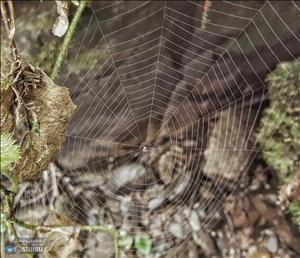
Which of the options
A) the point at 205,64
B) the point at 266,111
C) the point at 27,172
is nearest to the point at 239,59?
the point at 205,64

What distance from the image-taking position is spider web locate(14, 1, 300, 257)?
81.1 inches

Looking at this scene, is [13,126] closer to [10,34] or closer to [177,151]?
[10,34]

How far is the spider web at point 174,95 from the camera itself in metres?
2.06

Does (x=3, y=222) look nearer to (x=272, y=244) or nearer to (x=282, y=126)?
(x=272, y=244)

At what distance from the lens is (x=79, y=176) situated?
2.03m

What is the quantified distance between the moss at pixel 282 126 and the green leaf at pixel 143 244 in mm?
697

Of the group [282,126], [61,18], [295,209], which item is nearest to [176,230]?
[295,209]

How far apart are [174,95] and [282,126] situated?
54 centimetres

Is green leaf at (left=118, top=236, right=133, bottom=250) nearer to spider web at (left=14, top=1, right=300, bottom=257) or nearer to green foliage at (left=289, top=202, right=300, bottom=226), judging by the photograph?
spider web at (left=14, top=1, right=300, bottom=257)

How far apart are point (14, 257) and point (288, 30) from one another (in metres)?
1.44

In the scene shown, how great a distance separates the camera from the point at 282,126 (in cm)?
227

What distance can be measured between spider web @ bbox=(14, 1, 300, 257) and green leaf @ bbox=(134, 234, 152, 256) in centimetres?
3

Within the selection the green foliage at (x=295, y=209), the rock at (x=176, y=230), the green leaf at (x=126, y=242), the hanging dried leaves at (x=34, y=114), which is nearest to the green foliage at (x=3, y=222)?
the hanging dried leaves at (x=34, y=114)

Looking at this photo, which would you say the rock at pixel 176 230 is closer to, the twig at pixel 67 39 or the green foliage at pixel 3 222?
the twig at pixel 67 39
